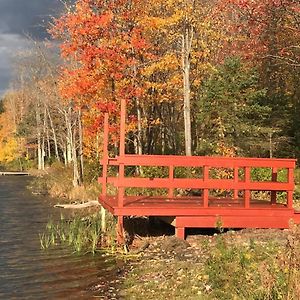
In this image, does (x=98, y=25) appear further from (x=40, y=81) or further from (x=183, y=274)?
(x=40, y=81)

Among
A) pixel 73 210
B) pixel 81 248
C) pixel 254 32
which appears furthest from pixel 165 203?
pixel 254 32

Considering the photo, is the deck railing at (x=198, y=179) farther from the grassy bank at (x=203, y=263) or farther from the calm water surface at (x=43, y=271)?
the calm water surface at (x=43, y=271)

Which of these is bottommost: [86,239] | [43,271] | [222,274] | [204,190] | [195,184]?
[43,271]

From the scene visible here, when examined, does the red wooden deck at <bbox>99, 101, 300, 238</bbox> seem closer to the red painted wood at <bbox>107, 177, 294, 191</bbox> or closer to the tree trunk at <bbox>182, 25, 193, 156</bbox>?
the red painted wood at <bbox>107, 177, 294, 191</bbox>

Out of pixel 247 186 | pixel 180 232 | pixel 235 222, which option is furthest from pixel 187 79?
pixel 180 232

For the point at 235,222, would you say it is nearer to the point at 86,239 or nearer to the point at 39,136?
the point at 86,239

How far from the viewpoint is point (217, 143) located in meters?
19.2

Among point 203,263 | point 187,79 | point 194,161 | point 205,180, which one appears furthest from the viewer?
point 187,79

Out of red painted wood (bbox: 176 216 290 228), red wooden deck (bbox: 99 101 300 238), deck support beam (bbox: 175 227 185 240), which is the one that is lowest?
deck support beam (bbox: 175 227 185 240)

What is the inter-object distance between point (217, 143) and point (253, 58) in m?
4.94

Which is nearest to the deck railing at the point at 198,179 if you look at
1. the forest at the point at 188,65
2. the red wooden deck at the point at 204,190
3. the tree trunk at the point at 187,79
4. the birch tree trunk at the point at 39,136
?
the red wooden deck at the point at 204,190

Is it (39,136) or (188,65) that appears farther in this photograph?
(39,136)

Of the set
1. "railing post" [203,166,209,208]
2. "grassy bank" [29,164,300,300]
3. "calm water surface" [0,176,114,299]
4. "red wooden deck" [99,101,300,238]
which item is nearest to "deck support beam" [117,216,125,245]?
"red wooden deck" [99,101,300,238]

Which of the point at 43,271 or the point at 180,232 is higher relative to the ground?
the point at 180,232
